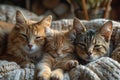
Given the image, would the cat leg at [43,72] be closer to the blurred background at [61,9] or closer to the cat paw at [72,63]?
the cat paw at [72,63]

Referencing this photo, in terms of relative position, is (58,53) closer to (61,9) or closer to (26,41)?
(26,41)

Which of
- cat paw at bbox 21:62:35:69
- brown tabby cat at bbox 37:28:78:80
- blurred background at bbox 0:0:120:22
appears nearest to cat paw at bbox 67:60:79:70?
brown tabby cat at bbox 37:28:78:80

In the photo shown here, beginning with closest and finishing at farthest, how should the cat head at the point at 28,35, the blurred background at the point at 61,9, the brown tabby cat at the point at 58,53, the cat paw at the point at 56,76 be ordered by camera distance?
the cat paw at the point at 56,76, the brown tabby cat at the point at 58,53, the cat head at the point at 28,35, the blurred background at the point at 61,9

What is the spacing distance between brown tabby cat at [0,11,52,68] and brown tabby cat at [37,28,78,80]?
2.5 inches

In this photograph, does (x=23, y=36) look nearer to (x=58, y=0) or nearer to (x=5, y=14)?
(x=5, y=14)

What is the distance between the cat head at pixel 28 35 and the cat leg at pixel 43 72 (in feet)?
0.56

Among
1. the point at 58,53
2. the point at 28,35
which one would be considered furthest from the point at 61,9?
the point at 58,53

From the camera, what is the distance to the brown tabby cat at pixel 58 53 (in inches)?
66.0

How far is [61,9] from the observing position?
11.0 feet

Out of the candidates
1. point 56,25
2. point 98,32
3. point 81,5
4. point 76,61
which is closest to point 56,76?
point 76,61

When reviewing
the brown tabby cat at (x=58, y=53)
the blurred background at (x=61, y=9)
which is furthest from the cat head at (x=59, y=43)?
the blurred background at (x=61, y=9)

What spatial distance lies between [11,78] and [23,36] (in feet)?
1.18

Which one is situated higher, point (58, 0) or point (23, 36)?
point (58, 0)

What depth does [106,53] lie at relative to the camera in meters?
1.78
